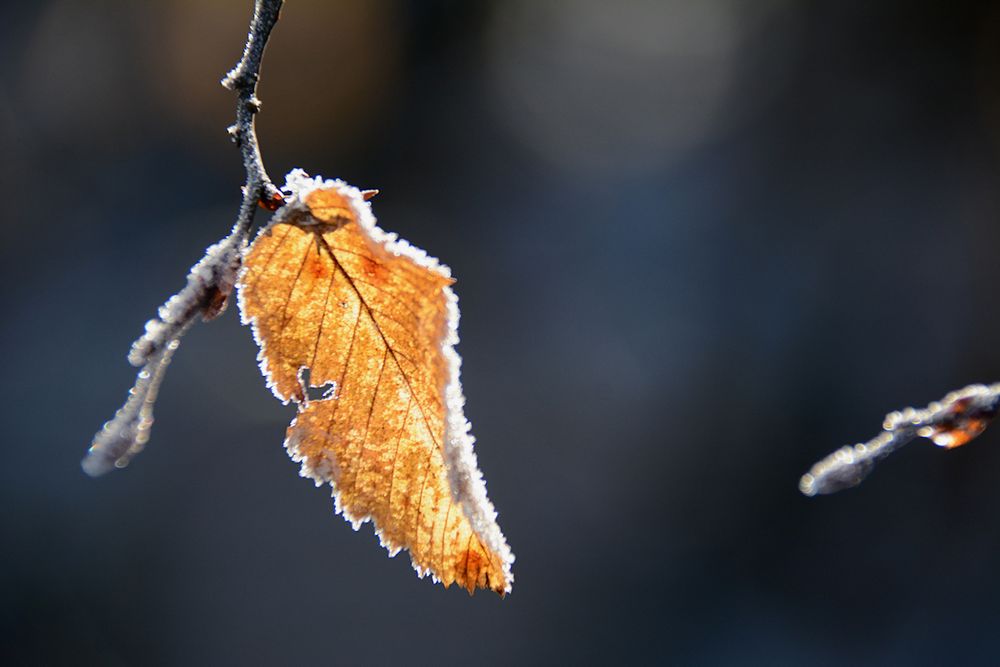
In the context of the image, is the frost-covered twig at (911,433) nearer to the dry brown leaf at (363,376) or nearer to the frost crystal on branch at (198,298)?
the dry brown leaf at (363,376)

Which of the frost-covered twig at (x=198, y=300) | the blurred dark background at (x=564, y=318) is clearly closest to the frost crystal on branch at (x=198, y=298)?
the frost-covered twig at (x=198, y=300)

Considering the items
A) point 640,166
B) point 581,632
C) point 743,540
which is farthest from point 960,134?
point 581,632

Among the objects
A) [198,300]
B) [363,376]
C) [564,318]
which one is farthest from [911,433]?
[564,318]

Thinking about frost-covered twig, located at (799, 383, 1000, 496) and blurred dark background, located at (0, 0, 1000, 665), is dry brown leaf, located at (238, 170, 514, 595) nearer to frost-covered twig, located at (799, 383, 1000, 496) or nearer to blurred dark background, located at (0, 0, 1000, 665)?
frost-covered twig, located at (799, 383, 1000, 496)

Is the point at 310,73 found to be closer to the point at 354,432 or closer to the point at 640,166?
the point at 640,166

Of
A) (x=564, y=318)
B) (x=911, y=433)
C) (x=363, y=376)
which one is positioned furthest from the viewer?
(x=564, y=318)

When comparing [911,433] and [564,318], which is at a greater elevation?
[564,318]

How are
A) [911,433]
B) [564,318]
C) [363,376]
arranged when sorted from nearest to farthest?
1. [911,433]
2. [363,376]
3. [564,318]

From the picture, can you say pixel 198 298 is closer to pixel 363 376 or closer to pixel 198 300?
pixel 198 300
